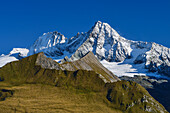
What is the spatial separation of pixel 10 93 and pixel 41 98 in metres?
12.2

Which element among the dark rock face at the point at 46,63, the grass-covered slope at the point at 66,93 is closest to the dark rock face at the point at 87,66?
the dark rock face at the point at 46,63

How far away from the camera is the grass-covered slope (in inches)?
2638

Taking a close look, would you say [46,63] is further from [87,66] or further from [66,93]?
[87,66]

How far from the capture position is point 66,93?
7388cm

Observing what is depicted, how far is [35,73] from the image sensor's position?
83.6m

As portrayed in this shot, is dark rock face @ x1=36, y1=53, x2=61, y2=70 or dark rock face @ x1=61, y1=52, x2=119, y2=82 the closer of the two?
dark rock face @ x1=36, y1=53, x2=61, y2=70

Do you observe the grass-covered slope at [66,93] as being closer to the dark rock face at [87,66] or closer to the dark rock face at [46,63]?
the dark rock face at [46,63]

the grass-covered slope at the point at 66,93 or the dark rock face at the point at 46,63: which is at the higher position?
the dark rock face at the point at 46,63

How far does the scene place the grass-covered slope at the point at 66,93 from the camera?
67000 millimetres

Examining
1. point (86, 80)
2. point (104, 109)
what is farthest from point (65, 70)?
point (104, 109)

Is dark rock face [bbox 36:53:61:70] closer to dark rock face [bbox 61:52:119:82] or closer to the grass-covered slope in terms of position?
the grass-covered slope

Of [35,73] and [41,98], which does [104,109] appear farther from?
[35,73]

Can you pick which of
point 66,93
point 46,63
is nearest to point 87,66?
point 46,63

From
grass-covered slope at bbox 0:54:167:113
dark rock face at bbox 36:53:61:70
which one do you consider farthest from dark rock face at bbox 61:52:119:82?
grass-covered slope at bbox 0:54:167:113
